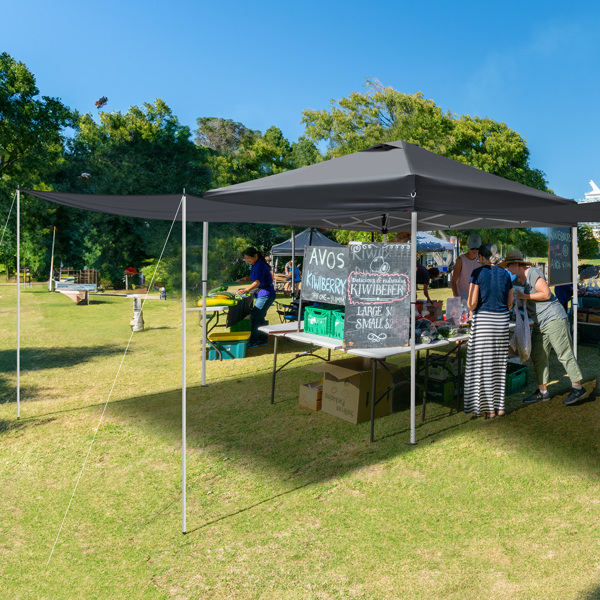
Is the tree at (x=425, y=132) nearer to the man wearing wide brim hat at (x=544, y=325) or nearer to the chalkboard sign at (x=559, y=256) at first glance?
the chalkboard sign at (x=559, y=256)

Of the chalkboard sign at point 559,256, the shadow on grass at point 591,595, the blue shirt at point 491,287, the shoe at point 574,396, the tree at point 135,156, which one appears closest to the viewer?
Answer: the shadow on grass at point 591,595

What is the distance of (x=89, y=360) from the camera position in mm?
8594

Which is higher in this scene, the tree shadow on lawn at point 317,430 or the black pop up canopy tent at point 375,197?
the black pop up canopy tent at point 375,197

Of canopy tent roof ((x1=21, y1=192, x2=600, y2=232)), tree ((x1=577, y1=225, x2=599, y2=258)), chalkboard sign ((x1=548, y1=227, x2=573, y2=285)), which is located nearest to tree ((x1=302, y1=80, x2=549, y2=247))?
tree ((x1=577, y1=225, x2=599, y2=258))

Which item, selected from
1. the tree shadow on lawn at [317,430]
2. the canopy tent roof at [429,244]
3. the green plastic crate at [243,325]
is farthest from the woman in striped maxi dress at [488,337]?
the canopy tent roof at [429,244]

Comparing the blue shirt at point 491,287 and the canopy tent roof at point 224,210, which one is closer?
the canopy tent roof at point 224,210

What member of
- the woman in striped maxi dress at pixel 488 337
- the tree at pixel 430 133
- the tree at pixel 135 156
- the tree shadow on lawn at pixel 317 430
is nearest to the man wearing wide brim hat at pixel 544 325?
the tree shadow on lawn at pixel 317 430

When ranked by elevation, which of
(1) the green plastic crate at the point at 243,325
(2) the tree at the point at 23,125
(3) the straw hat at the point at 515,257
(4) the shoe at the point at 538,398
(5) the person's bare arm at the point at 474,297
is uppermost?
(2) the tree at the point at 23,125

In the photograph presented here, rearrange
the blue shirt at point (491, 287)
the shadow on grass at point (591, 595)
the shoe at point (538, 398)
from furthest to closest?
the shoe at point (538, 398) < the blue shirt at point (491, 287) < the shadow on grass at point (591, 595)

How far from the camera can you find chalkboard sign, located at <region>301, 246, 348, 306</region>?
5.29m

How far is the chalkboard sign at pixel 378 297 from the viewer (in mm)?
4918

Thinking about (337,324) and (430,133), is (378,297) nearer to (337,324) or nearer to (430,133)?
(337,324)

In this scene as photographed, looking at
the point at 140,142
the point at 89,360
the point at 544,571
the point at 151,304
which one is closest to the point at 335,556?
the point at 544,571

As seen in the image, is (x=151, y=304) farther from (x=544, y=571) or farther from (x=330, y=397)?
(x=544, y=571)
